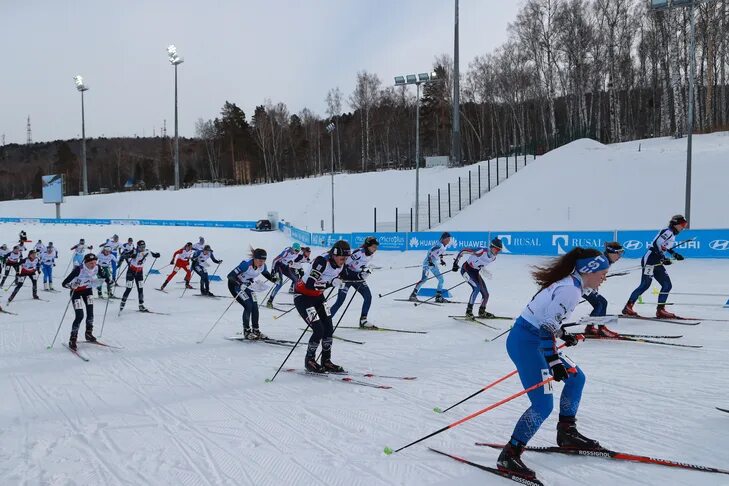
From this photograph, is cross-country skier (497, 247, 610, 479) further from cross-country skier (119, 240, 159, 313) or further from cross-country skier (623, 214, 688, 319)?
cross-country skier (119, 240, 159, 313)

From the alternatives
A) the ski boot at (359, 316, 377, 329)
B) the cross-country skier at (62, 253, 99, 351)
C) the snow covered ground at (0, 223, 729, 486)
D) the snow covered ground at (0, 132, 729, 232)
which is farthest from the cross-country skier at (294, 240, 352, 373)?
the snow covered ground at (0, 132, 729, 232)

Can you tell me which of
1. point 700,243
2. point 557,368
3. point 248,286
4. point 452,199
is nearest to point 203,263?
point 248,286

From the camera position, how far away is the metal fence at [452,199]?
96.6ft

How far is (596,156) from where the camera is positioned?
28.9 metres

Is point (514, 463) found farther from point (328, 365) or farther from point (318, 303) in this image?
point (318, 303)

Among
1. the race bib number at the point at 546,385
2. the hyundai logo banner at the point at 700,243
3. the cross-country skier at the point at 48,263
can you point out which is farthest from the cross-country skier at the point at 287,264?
the cross-country skier at the point at 48,263

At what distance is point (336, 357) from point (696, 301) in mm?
8884

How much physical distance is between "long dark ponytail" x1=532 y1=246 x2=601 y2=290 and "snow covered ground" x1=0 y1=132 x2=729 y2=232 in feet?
66.4

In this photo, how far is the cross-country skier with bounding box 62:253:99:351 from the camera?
947 cm

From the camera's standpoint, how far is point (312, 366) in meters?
7.43

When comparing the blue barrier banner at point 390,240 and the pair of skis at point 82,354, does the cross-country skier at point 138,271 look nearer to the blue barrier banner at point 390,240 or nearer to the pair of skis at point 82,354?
the pair of skis at point 82,354

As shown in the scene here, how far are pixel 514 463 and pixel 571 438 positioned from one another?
693 mm

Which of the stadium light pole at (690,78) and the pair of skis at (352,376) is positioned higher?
the stadium light pole at (690,78)

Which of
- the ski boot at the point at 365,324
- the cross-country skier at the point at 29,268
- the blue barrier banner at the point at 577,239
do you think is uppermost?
the blue barrier banner at the point at 577,239
